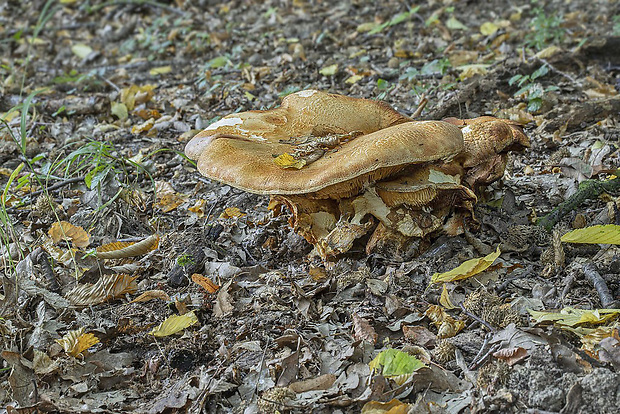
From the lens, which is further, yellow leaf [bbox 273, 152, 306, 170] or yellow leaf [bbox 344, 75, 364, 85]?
yellow leaf [bbox 344, 75, 364, 85]

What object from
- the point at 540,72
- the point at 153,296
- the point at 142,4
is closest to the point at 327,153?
the point at 153,296

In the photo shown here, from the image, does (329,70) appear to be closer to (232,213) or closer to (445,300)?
(232,213)

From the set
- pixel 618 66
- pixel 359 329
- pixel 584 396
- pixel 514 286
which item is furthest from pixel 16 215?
pixel 618 66

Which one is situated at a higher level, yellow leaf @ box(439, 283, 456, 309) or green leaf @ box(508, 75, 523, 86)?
yellow leaf @ box(439, 283, 456, 309)

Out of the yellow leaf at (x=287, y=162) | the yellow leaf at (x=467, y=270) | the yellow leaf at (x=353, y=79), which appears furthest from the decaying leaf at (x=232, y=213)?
the yellow leaf at (x=353, y=79)

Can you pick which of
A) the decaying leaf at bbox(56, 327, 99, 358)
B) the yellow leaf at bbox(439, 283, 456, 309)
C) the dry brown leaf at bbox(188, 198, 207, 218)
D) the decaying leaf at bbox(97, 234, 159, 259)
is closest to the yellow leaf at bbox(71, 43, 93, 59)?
the dry brown leaf at bbox(188, 198, 207, 218)

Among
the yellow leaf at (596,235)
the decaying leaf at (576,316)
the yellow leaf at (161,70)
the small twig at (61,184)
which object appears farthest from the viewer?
the yellow leaf at (161,70)

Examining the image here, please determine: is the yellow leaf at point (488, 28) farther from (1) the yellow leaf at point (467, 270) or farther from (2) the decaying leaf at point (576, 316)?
(2) the decaying leaf at point (576, 316)

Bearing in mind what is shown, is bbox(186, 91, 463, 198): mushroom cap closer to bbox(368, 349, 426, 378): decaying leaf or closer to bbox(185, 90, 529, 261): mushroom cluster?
bbox(185, 90, 529, 261): mushroom cluster
